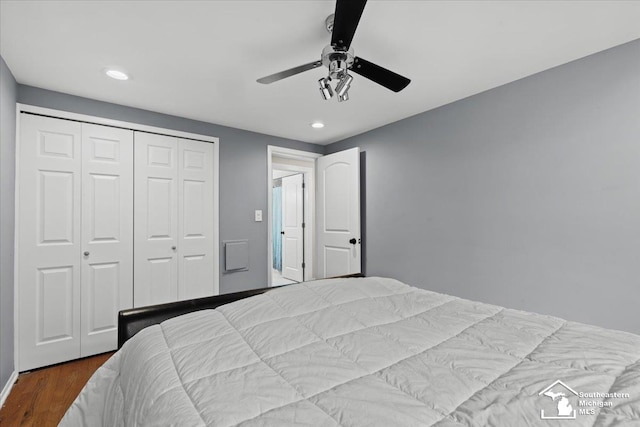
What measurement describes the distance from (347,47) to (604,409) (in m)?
1.67

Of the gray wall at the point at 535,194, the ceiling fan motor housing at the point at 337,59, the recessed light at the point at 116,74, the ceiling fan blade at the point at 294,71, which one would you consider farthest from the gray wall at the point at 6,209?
the gray wall at the point at 535,194

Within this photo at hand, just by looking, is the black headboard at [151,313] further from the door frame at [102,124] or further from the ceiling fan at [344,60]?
the door frame at [102,124]

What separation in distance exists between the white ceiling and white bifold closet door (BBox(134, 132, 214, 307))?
1.91ft

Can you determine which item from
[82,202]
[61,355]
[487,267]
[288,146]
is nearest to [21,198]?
[82,202]

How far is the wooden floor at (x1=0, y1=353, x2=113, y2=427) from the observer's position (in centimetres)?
182

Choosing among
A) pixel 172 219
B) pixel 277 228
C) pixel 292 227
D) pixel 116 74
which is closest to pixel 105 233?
pixel 172 219

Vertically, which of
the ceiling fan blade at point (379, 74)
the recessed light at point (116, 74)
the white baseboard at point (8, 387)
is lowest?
the white baseboard at point (8, 387)

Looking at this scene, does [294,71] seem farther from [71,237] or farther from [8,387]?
[8,387]

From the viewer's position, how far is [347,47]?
1.54 metres

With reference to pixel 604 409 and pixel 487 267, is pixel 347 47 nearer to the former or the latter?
pixel 604 409

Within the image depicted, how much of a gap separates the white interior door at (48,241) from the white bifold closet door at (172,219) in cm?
48

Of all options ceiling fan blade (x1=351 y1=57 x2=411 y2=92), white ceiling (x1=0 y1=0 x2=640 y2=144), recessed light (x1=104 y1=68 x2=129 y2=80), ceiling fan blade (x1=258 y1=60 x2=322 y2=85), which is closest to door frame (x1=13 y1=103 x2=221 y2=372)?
white ceiling (x1=0 y1=0 x2=640 y2=144)

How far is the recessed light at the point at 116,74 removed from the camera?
2150 mm

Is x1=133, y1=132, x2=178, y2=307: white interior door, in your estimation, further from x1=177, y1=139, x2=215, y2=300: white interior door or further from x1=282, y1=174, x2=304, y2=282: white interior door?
x1=282, y1=174, x2=304, y2=282: white interior door
